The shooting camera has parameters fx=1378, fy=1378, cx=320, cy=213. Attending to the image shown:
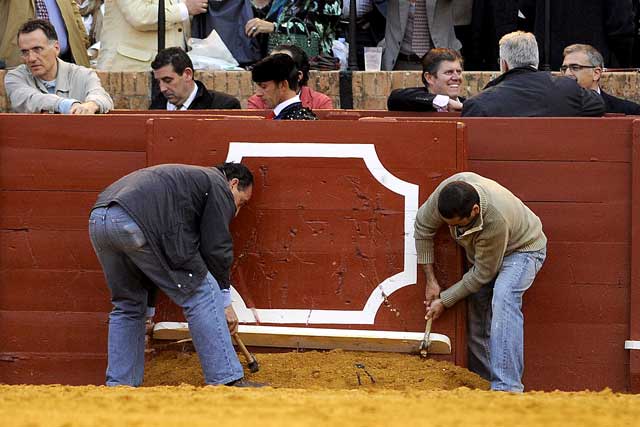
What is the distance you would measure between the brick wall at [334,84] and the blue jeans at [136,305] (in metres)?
2.88

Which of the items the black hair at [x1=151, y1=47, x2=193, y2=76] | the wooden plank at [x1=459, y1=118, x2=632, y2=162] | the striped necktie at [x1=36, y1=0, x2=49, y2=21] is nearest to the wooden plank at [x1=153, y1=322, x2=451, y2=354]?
the wooden plank at [x1=459, y1=118, x2=632, y2=162]

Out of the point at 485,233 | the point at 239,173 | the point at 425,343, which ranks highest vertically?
the point at 239,173

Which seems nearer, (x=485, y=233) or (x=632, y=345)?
(x=485, y=233)

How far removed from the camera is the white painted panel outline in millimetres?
7406

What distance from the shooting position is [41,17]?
32.4 feet

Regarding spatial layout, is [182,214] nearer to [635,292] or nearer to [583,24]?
[635,292]

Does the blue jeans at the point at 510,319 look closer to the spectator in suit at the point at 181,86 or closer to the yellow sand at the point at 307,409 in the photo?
the yellow sand at the point at 307,409

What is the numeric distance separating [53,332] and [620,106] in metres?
3.83

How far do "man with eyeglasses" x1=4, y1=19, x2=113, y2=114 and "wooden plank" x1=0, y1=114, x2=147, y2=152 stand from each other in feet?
1.12

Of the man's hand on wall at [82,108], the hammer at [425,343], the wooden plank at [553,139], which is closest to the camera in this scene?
the hammer at [425,343]

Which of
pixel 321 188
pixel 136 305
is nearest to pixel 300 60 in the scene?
pixel 321 188

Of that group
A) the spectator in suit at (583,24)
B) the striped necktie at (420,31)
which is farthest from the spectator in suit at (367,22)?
the spectator in suit at (583,24)

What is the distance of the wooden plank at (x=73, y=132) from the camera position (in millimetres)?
7684

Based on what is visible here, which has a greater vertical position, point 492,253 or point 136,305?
point 492,253
